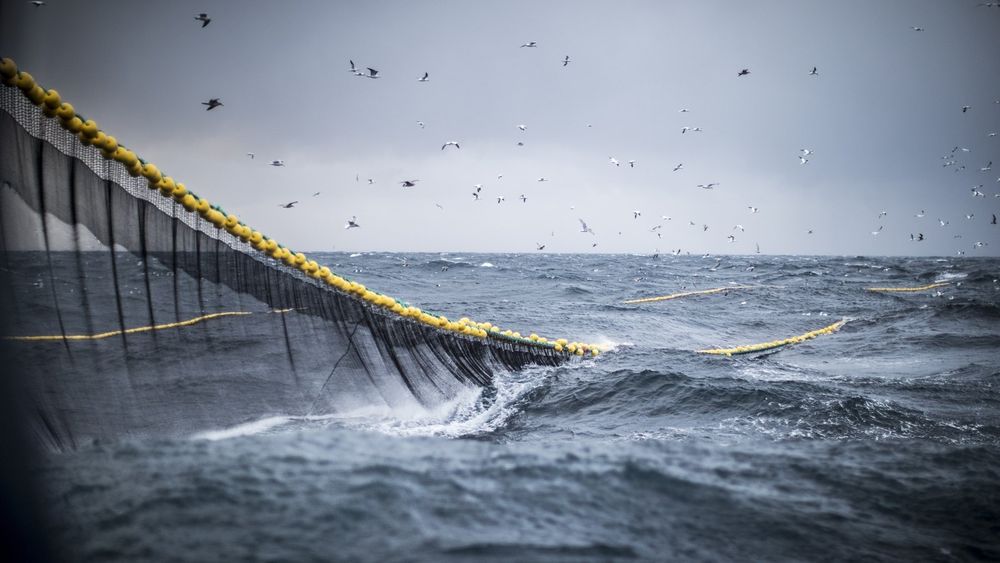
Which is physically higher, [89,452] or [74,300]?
[74,300]

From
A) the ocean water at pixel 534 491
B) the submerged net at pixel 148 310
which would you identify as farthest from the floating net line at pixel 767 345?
the submerged net at pixel 148 310

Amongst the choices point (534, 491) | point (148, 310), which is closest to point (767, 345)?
point (534, 491)

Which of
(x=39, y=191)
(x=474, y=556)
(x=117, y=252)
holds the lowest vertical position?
(x=474, y=556)

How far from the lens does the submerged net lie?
158 inches

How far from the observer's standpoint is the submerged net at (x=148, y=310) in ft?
13.2

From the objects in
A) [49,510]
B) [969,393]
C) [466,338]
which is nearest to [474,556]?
[49,510]

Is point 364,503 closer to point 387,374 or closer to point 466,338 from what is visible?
point 387,374

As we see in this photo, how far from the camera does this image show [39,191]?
13.5 feet

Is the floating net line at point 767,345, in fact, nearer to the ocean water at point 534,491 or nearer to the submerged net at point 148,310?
the ocean water at point 534,491

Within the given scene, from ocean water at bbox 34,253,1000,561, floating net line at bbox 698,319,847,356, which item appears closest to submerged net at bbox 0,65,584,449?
ocean water at bbox 34,253,1000,561

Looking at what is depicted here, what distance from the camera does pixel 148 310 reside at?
16.0 ft

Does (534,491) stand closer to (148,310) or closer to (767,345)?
(148,310)

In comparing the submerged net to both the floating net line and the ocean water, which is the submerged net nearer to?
the ocean water

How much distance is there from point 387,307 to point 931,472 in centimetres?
537
